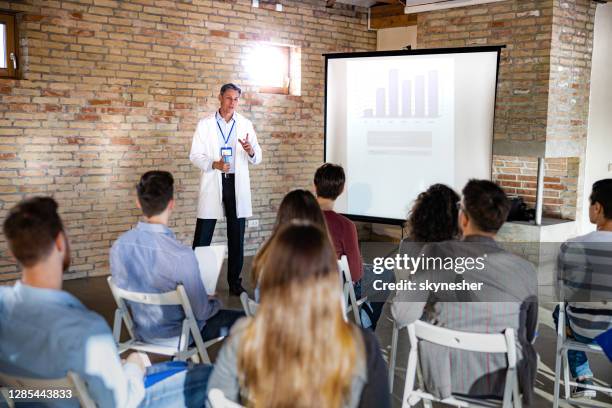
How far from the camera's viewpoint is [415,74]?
19.2ft

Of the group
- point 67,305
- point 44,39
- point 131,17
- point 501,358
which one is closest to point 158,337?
point 67,305

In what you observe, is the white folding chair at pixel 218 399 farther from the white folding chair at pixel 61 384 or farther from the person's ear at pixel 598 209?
the person's ear at pixel 598 209

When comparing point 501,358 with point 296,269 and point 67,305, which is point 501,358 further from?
point 67,305

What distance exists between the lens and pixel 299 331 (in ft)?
5.04

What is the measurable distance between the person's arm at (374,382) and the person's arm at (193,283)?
151cm

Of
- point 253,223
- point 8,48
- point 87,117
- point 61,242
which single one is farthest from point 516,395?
point 253,223

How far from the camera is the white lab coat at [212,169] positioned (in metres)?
5.73

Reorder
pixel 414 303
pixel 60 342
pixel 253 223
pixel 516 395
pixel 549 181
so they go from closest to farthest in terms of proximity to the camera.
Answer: pixel 60 342, pixel 516 395, pixel 414 303, pixel 549 181, pixel 253 223

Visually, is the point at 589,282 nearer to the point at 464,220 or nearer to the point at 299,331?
the point at 464,220

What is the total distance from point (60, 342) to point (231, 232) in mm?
3965

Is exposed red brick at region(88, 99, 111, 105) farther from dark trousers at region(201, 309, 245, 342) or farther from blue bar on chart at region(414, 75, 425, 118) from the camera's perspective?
dark trousers at region(201, 309, 245, 342)

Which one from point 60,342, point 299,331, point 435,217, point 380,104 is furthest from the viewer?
point 380,104

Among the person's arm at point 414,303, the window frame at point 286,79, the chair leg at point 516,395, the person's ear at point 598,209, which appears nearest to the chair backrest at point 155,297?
the person's arm at point 414,303

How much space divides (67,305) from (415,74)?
454cm
